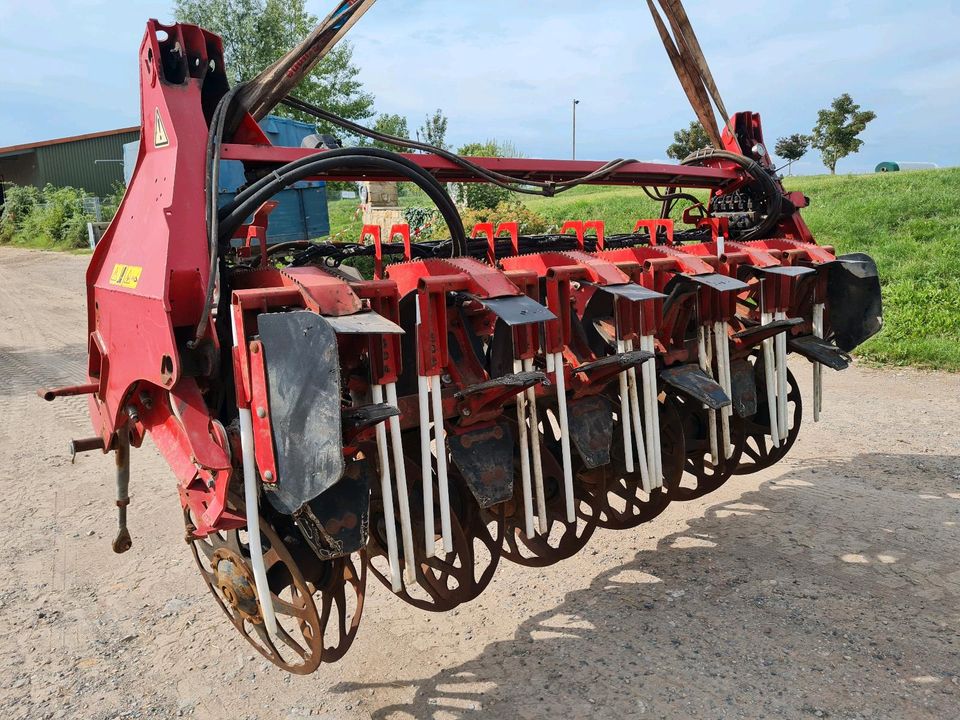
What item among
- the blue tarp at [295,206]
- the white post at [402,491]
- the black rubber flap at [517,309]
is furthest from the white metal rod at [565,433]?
the blue tarp at [295,206]

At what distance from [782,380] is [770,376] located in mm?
141

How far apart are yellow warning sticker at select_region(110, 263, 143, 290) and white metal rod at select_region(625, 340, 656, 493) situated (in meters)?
1.75

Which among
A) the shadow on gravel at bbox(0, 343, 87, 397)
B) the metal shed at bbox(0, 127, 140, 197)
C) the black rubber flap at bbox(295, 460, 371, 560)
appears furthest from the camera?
the metal shed at bbox(0, 127, 140, 197)

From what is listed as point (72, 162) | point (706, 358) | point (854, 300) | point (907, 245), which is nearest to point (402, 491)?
point (706, 358)

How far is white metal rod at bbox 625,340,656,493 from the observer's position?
9.98ft

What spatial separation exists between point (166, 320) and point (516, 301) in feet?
3.37

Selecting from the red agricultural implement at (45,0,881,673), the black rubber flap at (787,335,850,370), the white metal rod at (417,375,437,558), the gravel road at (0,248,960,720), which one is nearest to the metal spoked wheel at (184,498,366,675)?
the red agricultural implement at (45,0,881,673)

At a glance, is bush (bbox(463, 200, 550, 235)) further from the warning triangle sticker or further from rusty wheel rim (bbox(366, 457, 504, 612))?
the warning triangle sticker

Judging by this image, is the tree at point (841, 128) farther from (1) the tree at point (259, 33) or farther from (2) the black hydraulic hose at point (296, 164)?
(2) the black hydraulic hose at point (296, 164)

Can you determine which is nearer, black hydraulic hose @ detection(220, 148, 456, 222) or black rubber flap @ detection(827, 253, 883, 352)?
black hydraulic hose @ detection(220, 148, 456, 222)

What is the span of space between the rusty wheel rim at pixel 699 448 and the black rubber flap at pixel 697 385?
0.24 metres

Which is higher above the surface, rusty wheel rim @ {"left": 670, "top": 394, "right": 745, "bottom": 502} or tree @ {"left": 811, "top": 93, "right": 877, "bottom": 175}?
tree @ {"left": 811, "top": 93, "right": 877, "bottom": 175}

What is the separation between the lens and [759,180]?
4027 mm

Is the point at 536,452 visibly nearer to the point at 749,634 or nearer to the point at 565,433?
the point at 565,433
